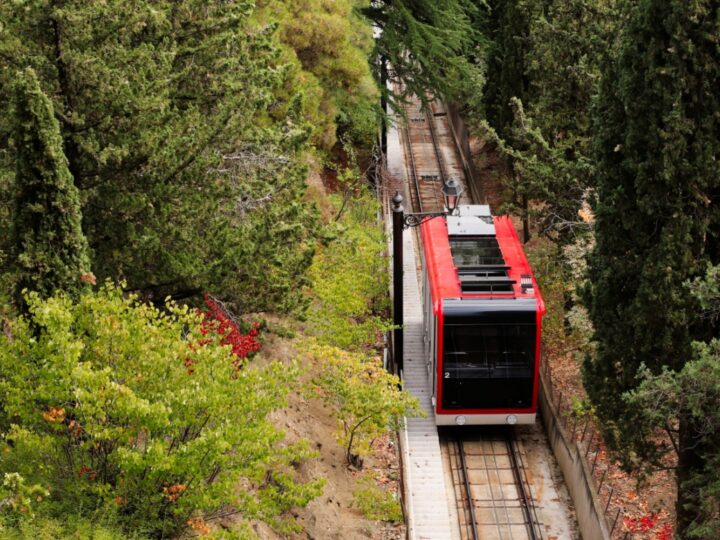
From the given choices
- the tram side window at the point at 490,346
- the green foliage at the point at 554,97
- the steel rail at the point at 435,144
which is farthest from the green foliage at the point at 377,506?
the steel rail at the point at 435,144

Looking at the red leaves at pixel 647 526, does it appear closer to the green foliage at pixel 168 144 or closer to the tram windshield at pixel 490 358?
the tram windshield at pixel 490 358

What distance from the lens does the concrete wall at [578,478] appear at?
2000 centimetres

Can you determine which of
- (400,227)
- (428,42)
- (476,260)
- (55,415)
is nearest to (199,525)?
(55,415)

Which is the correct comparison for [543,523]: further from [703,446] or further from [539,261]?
[539,261]

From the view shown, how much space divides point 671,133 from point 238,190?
8.60 meters

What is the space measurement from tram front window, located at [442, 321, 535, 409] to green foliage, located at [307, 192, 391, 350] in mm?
2938

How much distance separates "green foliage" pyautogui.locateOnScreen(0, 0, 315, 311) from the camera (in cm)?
1555

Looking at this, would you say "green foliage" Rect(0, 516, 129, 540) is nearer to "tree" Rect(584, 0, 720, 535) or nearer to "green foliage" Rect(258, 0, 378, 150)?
"tree" Rect(584, 0, 720, 535)

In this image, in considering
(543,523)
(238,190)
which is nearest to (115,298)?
(238,190)

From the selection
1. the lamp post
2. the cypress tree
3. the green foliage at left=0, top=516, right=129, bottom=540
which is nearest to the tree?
the lamp post

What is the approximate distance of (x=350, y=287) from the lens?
25359 millimetres

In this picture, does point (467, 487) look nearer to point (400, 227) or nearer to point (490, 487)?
point (490, 487)

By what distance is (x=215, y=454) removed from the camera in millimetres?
11742

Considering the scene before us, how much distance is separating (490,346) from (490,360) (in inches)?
14.3
